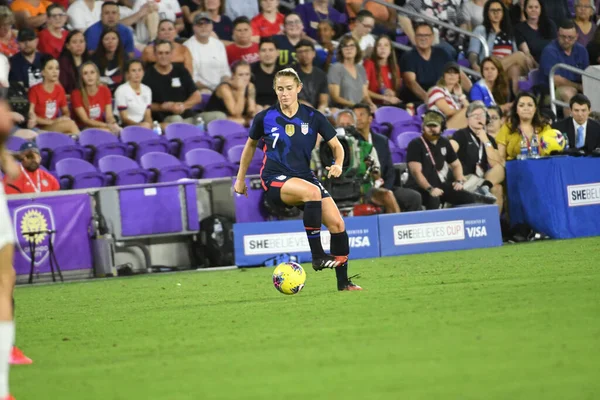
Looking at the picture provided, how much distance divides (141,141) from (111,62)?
6.54 feet

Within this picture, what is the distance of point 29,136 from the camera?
16.6 m

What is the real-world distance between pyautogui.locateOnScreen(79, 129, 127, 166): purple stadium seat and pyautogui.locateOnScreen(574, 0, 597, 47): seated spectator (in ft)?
31.8

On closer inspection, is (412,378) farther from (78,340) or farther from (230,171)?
(230,171)

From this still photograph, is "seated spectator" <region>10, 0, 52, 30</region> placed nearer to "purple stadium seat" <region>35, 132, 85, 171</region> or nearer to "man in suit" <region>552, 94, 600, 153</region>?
"purple stadium seat" <region>35, 132, 85, 171</region>

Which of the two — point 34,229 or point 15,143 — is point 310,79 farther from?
point 34,229

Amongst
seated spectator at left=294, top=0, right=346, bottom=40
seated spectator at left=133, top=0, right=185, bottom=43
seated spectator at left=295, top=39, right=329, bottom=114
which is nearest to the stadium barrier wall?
seated spectator at left=295, top=39, right=329, bottom=114

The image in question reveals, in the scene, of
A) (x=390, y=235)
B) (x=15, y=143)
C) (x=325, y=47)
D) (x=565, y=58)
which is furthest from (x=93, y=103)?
(x=565, y=58)

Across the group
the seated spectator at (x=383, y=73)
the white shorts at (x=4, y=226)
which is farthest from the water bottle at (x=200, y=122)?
the white shorts at (x=4, y=226)

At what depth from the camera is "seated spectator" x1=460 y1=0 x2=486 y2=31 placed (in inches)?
888

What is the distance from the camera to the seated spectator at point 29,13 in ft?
61.1

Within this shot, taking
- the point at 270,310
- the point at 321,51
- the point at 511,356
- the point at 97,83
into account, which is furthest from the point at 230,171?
the point at 511,356

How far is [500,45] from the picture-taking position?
21734 millimetres

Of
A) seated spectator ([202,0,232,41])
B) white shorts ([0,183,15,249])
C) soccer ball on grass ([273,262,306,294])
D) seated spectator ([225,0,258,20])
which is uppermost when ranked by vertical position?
seated spectator ([225,0,258,20])

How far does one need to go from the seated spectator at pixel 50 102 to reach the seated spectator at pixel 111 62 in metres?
1.25
